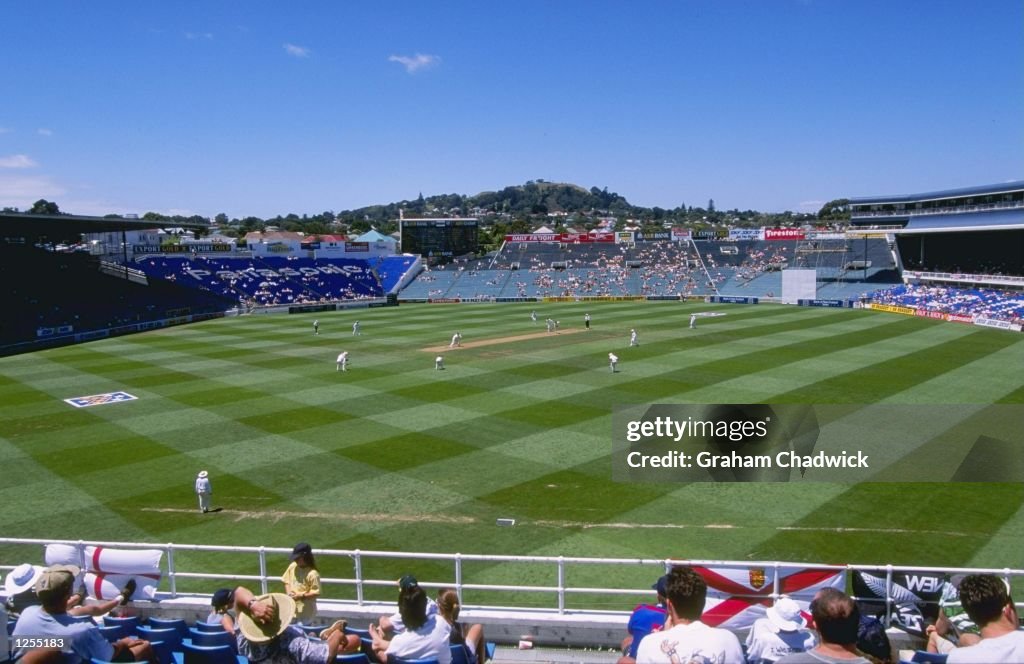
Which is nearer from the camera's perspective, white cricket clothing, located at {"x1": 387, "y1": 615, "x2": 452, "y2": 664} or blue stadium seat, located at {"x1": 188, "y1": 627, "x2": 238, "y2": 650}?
white cricket clothing, located at {"x1": 387, "y1": 615, "x2": 452, "y2": 664}

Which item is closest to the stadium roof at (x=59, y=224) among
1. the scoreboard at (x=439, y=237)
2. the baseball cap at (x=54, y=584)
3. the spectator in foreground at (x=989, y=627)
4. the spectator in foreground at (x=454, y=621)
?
the scoreboard at (x=439, y=237)

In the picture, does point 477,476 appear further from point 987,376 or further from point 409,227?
point 409,227

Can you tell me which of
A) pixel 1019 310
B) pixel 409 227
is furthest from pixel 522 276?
pixel 1019 310

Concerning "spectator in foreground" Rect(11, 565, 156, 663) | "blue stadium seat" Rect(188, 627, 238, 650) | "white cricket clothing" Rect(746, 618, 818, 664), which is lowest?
"blue stadium seat" Rect(188, 627, 238, 650)

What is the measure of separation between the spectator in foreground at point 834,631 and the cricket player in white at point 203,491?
14.8 m

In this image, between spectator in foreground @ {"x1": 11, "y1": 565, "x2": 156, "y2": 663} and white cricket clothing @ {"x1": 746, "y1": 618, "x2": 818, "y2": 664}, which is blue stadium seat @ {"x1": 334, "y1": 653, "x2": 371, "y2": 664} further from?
white cricket clothing @ {"x1": 746, "y1": 618, "x2": 818, "y2": 664}

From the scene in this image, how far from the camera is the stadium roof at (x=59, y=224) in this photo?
47.2m

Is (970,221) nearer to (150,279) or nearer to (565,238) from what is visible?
(565,238)

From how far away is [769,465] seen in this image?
19.4 metres

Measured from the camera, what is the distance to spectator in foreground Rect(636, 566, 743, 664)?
446 cm

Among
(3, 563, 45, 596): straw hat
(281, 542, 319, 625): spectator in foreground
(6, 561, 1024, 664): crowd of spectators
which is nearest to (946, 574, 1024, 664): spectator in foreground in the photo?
(6, 561, 1024, 664): crowd of spectators

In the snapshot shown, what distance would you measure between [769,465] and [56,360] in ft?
134

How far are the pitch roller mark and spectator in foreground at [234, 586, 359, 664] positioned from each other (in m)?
9.12

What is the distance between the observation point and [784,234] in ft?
306
